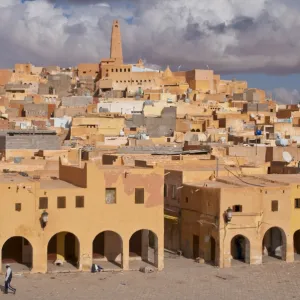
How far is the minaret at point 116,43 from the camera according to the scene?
324 ft

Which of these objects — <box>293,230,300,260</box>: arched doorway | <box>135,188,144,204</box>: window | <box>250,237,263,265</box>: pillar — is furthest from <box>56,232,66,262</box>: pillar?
<box>293,230,300,260</box>: arched doorway

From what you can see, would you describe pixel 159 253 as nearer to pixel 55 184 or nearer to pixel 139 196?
pixel 139 196

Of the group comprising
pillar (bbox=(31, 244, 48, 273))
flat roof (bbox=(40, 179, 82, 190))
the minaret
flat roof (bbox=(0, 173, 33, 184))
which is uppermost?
the minaret

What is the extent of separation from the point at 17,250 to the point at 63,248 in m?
1.67

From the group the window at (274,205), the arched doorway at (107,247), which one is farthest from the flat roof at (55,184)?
the window at (274,205)

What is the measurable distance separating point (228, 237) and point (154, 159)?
34.3ft

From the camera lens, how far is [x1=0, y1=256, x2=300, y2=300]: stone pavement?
22.9 metres

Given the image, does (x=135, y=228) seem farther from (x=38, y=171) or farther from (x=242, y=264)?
(x=38, y=171)

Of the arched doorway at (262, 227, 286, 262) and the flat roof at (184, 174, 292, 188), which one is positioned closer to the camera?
the flat roof at (184, 174, 292, 188)

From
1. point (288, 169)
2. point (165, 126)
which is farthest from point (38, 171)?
point (165, 126)

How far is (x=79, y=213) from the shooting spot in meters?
25.5

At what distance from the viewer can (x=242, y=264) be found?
89.4 ft

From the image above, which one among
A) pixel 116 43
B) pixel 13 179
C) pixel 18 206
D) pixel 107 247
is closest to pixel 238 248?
pixel 107 247

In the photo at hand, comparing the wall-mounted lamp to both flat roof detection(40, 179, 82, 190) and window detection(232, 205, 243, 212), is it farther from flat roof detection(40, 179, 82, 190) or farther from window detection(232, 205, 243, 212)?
window detection(232, 205, 243, 212)
